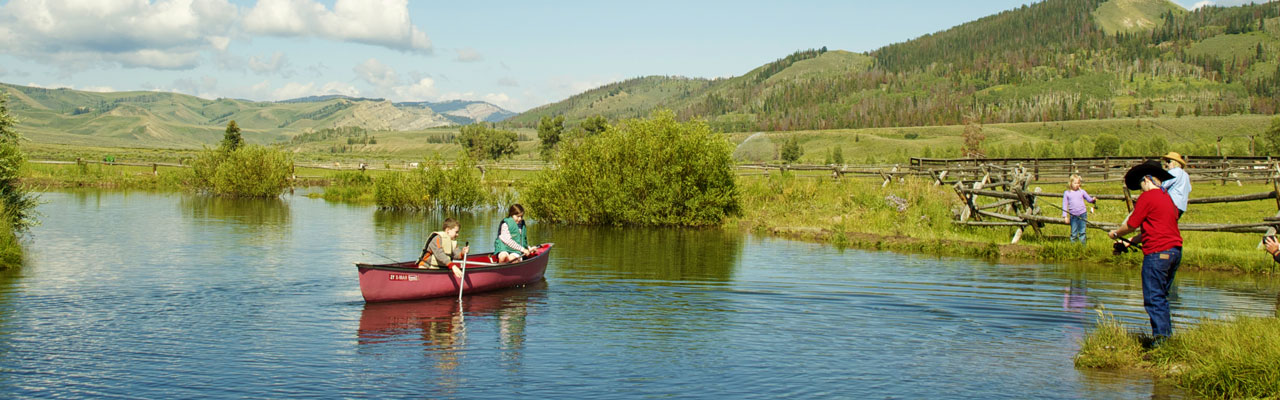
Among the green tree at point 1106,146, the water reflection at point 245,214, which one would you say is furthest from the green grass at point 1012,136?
the water reflection at point 245,214

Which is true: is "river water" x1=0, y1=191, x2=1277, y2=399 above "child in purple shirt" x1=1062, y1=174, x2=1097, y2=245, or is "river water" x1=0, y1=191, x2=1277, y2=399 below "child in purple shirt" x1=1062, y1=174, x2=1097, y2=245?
below

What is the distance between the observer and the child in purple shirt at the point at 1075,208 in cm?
2361

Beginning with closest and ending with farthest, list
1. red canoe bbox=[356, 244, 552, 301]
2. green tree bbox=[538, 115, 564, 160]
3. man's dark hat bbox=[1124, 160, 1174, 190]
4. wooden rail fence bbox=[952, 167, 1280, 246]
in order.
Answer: man's dark hat bbox=[1124, 160, 1174, 190]
red canoe bbox=[356, 244, 552, 301]
wooden rail fence bbox=[952, 167, 1280, 246]
green tree bbox=[538, 115, 564, 160]

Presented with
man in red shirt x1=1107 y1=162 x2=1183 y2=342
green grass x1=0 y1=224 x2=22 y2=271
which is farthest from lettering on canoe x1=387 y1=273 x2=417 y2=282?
man in red shirt x1=1107 y1=162 x2=1183 y2=342

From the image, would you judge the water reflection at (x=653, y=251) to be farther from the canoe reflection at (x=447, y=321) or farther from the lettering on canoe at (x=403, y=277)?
the lettering on canoe at (x=403, y=277)

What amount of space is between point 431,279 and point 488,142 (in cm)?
12281

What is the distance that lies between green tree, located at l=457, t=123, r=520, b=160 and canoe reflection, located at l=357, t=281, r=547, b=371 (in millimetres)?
117450

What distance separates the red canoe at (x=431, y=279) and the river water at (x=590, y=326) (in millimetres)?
301

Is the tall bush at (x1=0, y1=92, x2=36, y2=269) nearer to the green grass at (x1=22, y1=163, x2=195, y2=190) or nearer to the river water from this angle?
the river water

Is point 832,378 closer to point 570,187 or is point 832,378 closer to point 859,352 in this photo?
point 859,352

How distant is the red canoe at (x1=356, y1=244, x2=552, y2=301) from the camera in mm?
17297

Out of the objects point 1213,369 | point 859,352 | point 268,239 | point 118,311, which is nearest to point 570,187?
point 268,239

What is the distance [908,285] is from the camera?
20.3 meters

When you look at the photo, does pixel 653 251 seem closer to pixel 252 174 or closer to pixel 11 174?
pixel 11 174
